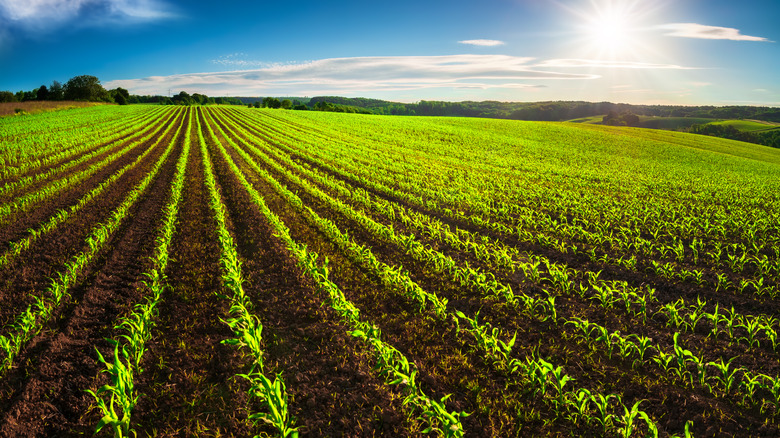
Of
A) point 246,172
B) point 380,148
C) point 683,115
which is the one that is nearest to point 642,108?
point 683,115

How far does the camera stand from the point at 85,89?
9025cm

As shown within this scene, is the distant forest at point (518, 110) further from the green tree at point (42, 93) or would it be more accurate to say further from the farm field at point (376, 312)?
the farm field at point (376, 312)

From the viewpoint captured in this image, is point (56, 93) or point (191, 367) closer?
point (191, 367)

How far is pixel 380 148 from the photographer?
31.0 meters

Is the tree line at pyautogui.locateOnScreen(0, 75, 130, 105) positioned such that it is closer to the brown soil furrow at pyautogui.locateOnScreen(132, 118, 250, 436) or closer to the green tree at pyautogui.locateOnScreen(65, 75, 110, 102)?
the green tree at pyautogui.locateOnScreen(65, 75, 110, 102)

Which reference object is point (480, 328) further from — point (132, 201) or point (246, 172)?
point (246, 172)

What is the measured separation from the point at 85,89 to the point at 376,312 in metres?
123

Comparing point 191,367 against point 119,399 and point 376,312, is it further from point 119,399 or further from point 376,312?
point 376,312

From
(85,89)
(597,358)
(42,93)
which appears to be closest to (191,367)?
(597,358)

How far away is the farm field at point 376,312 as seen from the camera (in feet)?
13.9

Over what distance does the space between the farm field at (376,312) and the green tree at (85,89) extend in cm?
10332

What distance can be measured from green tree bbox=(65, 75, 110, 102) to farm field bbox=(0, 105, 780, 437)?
103315 millimetres

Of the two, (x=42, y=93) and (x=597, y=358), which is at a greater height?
(x=42, y=93)

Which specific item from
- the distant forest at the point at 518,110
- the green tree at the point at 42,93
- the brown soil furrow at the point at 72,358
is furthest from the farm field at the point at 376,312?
the green tree at the point at 42,93
